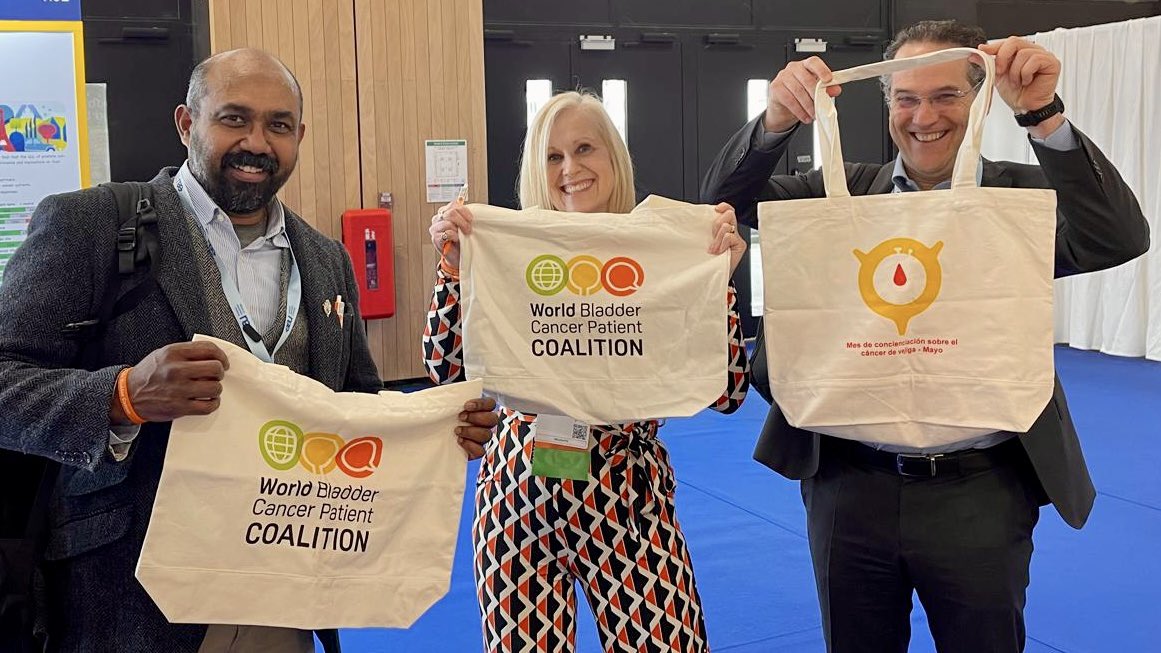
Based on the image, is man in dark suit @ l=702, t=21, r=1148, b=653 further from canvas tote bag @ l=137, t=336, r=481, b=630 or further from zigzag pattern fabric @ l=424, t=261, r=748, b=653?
canvas tote bag @ l=137, t=336, r=481, b=630

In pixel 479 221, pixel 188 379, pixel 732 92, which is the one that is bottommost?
pixel 188 379

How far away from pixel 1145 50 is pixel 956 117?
7.83m

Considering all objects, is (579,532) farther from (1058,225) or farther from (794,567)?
(794,567)

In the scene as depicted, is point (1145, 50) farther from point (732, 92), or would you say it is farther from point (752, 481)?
point (752, 481)

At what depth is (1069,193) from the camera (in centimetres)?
197

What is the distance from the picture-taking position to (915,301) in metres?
1.93

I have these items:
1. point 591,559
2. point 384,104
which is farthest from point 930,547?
point 384,104

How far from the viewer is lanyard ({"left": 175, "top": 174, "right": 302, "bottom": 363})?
1.93 m

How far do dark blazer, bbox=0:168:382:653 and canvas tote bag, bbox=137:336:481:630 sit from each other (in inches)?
4.7

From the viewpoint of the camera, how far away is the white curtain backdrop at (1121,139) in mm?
8555

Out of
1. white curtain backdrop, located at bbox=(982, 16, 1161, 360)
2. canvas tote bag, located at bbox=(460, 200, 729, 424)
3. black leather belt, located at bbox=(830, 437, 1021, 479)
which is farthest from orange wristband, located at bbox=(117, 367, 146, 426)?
white curtain backdrop, located at bbox=(982, 16, 1161, 360)

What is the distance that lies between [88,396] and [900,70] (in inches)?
61.6

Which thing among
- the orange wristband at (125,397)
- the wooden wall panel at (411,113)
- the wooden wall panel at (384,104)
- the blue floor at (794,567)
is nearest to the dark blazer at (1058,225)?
the orange wristband at (125,397)

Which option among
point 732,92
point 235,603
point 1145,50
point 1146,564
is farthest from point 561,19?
point 235,603
